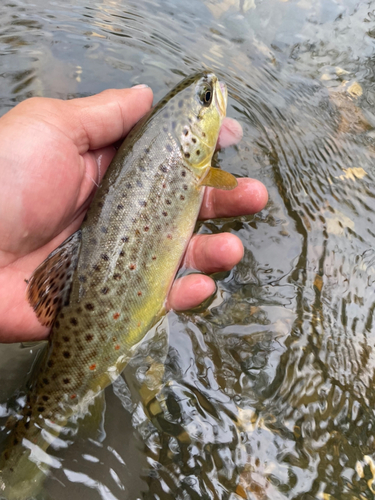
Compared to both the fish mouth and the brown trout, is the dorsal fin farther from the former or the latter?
the fish mouth

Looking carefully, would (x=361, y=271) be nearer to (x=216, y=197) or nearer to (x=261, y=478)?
(x=216, y=197)

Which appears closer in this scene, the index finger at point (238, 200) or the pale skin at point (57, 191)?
the pale skin at point (57, 191)

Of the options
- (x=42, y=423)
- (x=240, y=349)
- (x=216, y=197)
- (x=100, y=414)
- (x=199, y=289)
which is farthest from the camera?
(x=216, y=197)

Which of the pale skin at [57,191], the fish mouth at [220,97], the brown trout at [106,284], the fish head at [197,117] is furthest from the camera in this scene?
the fish mouth at [220,97]

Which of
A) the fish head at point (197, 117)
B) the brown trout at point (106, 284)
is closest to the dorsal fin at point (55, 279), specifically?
the brown trout at point (106, 284)

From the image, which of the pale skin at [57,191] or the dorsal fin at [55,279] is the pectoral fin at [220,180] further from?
the dorsal fin at [55,279]

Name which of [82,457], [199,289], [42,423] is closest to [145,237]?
[199,289]
